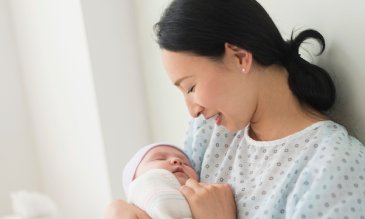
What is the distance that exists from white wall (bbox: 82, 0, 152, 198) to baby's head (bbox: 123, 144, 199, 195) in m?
0.46

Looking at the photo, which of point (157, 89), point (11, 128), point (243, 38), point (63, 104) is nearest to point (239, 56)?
point (243, 38)

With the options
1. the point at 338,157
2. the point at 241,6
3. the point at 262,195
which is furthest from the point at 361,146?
the point at 241,6

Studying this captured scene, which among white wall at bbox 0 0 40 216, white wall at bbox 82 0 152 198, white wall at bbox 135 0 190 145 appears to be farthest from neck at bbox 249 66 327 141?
white wall at bbox 0 0 40 216

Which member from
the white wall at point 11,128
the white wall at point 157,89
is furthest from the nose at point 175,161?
the white wall at point 11,128

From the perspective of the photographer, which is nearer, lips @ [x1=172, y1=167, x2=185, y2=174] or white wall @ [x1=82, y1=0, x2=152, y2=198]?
lips @ [x1=172, y1=167, x2=185, y2=174]

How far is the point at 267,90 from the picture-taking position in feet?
3.52

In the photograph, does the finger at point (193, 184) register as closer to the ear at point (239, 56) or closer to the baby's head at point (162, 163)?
the baby's head at point (162, 163)

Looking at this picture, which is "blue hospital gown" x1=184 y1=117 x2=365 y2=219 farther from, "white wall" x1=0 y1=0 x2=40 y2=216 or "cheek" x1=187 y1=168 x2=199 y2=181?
"white wall" x1=0 y1=0 x2=40 y2=216

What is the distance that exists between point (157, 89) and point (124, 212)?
2.35 ft

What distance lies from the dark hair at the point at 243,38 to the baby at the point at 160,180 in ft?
1.03

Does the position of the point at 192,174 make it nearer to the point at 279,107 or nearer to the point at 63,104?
the point at 279,107

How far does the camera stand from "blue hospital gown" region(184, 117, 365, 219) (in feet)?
2.91

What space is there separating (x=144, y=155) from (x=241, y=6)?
519 mm

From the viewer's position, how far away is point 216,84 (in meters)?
1.04
